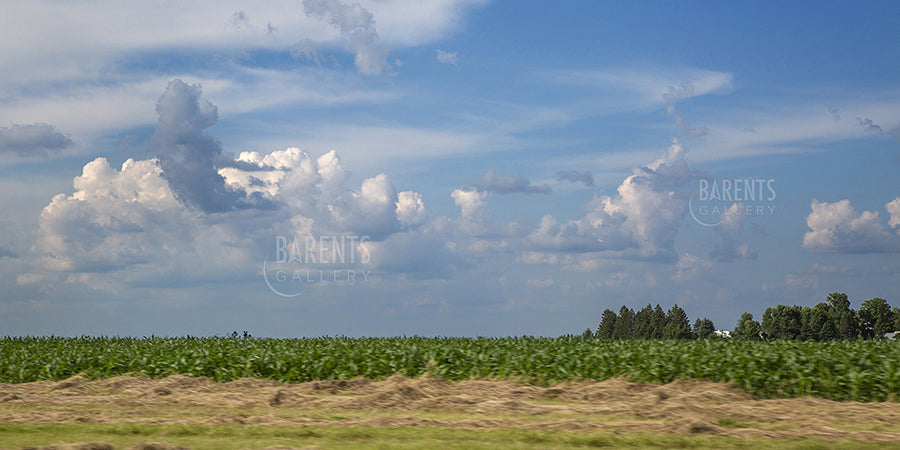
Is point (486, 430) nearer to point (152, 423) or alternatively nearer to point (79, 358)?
point (152, 423)

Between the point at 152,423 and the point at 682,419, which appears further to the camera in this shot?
the point at 152,423

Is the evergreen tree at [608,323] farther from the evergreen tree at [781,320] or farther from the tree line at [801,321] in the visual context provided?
the evergreen tree at [781,320]

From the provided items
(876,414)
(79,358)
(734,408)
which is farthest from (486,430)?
(79,358)

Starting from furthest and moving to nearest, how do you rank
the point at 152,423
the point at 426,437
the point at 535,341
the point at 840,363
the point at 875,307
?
the point at 875,307 < the point at 535,341 < the point at 840,363 < the point at 152,423 < the point at 426,437

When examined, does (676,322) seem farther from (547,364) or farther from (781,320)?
(547,364)

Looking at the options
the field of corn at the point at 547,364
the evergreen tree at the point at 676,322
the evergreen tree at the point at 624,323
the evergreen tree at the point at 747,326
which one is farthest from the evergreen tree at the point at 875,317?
the field of corn at the point at 547,364

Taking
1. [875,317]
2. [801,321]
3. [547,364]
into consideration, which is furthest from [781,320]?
[547,364]

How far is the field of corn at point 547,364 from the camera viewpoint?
47.2 feet

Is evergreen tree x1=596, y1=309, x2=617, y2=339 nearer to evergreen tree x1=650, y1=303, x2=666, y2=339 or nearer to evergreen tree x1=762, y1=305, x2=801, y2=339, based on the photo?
evergreen tree x1=650, y1=303, x2=666, y2=339

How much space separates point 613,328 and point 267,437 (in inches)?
3658

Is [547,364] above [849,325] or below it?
above

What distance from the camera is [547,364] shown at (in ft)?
55.6

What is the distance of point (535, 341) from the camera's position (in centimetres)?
2283

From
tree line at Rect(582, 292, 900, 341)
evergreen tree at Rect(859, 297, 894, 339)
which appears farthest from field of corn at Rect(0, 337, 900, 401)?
evergreen tree at Rect(859, 297, 894, 339)
